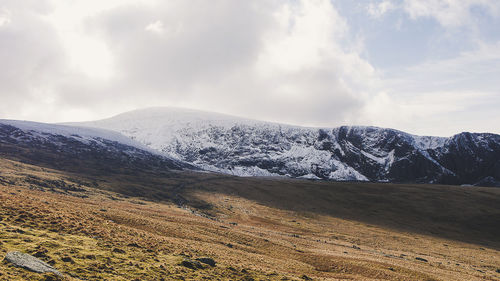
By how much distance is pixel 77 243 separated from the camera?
19719 mm

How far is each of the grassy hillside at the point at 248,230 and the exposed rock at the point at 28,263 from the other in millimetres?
411

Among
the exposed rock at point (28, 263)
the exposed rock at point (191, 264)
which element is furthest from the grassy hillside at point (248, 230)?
the exposed rock at point (28, 263)

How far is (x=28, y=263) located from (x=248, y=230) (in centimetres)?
4307

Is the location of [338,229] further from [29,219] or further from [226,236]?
[29,219]

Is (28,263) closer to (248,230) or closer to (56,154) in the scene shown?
(248,230)

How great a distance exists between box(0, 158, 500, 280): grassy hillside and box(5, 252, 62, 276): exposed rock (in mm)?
411

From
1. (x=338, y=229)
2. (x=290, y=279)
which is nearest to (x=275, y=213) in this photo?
(x=338, y=229)

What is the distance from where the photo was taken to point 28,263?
1358 centimetres

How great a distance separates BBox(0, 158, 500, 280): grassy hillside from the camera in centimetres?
1911

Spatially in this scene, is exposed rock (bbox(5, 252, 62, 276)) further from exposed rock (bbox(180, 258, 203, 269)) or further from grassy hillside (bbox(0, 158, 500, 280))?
exposed rock (bbox(180, 258, 203, 269))

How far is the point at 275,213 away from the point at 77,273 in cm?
8275

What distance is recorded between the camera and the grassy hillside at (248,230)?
19111 mm

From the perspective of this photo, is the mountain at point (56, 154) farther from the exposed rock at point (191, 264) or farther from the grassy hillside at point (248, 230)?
the exposed rock at point (191, 264)

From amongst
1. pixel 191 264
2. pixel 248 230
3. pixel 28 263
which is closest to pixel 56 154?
pixel 248 230
